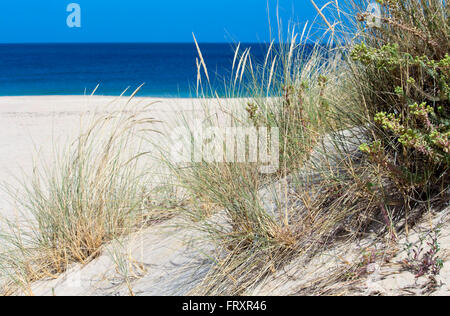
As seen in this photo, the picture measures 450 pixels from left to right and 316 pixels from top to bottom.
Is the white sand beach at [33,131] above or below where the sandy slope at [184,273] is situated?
above

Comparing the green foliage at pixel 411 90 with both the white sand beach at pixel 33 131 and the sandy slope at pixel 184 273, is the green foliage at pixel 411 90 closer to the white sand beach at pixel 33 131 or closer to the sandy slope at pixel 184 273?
the sandy slope at pixel 184 273

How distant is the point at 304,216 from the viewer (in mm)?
2203

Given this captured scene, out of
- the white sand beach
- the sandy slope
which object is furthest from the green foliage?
the white sand beach

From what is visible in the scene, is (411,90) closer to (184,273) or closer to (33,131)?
(184,273)

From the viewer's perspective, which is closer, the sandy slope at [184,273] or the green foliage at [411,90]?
the sandy slope at [184,273]

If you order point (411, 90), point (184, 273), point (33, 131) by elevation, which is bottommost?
point (184, 273)

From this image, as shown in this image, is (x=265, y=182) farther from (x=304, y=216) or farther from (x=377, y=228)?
(x=377, y=228)

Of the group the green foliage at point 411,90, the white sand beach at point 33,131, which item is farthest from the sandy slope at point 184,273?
the white sand beach at point 33,131

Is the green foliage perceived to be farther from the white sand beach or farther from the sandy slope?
the white sand beach

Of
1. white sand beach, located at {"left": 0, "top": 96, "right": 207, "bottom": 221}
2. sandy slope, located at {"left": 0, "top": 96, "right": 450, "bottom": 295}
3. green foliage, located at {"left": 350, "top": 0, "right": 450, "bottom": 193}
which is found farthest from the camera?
white sand beach, located at {"left": 0, "top": 96, "right": 207, "bottom": 221}

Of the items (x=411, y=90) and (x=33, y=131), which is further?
(x=33, y=131)

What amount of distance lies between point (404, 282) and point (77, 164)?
2.00 metres

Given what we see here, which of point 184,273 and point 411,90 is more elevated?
point 411,90

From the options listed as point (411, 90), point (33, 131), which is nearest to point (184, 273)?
point (411, 90)
